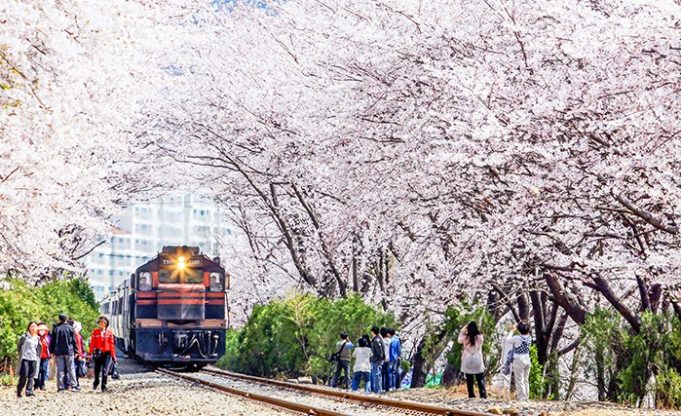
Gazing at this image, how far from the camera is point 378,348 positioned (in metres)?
21.0

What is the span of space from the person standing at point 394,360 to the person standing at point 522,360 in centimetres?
506

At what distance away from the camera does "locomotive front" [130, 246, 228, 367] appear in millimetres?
27219

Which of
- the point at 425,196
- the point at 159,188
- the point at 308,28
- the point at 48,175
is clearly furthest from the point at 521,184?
the point at 159,188

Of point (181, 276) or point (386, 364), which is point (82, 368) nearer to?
point (181, 276)

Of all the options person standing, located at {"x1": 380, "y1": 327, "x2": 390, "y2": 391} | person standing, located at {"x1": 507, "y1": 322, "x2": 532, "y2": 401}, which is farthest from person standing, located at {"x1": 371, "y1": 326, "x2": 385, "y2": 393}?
person standing, located at {"x1": 507, "y1": 322, "x2": 532, "y2": 401}

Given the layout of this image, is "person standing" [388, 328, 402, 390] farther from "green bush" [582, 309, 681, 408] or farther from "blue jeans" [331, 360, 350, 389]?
"green bush" [582, 309, 681, 408]

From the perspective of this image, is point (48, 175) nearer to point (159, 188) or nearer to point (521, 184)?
point (521, 184)

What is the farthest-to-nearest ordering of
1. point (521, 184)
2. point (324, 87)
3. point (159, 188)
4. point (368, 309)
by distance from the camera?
point (159, 188)
point (368, 309)
point (324, 87)
point (521, 184)

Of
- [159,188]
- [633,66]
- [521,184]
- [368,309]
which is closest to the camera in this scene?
[633,66]

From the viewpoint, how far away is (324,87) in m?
20.4

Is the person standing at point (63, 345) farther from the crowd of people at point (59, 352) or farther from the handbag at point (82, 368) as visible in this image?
the handbag at point (82, 368)

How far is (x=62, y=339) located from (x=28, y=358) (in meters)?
1.22

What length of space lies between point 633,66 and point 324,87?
27.2ft

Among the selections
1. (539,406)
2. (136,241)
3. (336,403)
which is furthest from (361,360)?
(136,241)
